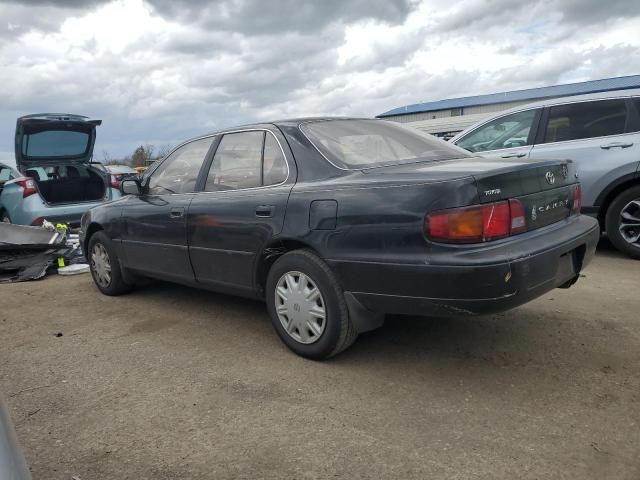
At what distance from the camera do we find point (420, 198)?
2824 mm

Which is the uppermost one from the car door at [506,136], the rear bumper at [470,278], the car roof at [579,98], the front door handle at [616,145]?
the car roof at [579,98]

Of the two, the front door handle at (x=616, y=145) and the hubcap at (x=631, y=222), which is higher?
the front door handle at (x=616, y=145)

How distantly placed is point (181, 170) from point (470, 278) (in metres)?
2.75

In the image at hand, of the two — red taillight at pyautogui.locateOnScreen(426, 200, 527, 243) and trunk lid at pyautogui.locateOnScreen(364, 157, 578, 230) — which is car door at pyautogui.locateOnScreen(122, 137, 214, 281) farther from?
red taillight at pyautogui.locateOnScreen(426, 200, 527, 243)

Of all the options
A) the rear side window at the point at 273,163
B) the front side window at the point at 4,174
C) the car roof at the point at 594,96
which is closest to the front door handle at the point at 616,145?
the car roof at the point at 594,96

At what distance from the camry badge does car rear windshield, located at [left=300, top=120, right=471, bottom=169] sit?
2.13ft

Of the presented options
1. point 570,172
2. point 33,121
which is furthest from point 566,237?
point 33,121

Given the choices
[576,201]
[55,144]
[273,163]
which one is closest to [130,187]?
[273,163]

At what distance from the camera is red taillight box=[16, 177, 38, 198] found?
762 centimetres

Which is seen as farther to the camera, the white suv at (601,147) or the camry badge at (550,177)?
the white suv at (601,147)

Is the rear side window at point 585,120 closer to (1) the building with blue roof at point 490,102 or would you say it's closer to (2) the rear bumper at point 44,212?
(2) the rear bumper at point 44,212

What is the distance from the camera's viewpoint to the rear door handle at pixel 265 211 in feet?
11.6

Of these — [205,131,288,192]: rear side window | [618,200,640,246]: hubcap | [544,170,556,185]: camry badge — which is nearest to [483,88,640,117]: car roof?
[618,200,640,246]: hubcap

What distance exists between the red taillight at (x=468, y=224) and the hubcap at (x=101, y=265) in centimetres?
359
